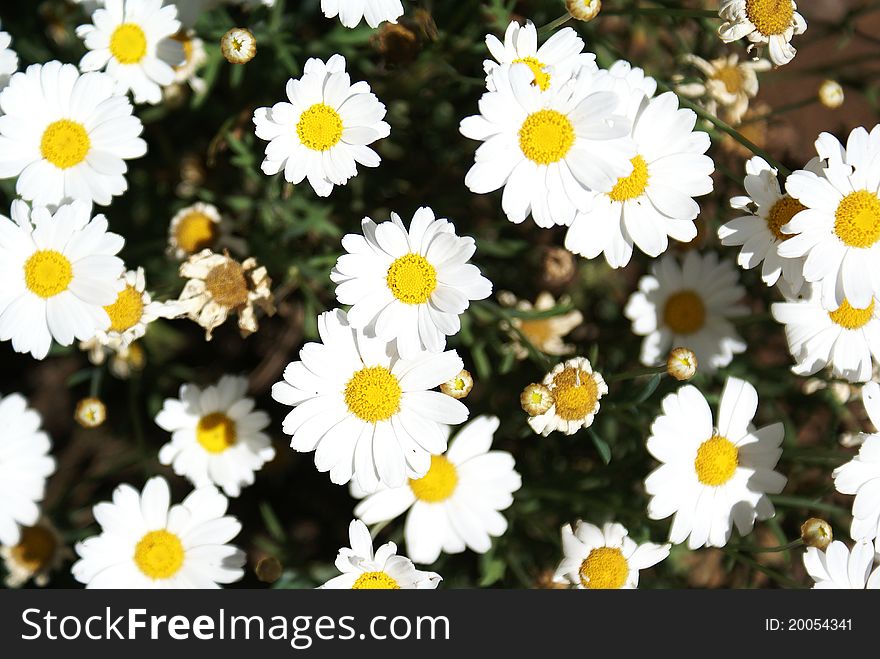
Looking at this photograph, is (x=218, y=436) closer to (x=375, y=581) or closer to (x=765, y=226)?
(x=375, y=581)

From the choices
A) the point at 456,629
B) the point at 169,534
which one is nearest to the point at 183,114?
the point at 169,534

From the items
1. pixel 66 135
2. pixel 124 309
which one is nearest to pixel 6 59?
pixel 66 135

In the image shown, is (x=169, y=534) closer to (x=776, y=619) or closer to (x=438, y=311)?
(x=438, y=311)

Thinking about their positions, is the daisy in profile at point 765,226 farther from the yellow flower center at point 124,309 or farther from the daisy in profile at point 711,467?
the yellow flower center at point 124,309

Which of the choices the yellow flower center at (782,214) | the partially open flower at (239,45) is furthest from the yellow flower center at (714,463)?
the partially open flower at (239,45)

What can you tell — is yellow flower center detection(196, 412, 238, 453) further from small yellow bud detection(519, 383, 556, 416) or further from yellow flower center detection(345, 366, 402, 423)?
small yellow bud detection(519, 383, 556, 416)

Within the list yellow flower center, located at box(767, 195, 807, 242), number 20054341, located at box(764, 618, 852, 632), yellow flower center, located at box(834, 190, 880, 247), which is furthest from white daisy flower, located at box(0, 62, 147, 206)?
number 20054341, located at box(764, 618, 852, 632)
